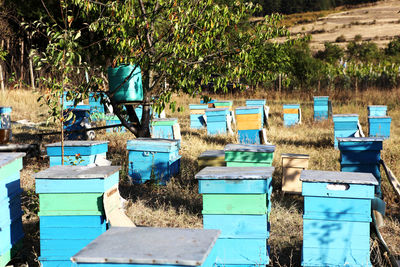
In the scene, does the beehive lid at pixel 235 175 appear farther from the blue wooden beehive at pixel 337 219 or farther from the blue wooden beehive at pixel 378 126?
the blue wooden beehive at pixel 378 126

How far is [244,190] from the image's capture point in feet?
10.1

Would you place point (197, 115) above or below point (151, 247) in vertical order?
above

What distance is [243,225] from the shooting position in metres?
3.07

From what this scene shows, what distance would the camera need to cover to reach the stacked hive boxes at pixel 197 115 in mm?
10797

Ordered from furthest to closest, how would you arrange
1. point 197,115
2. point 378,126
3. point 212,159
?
point 197,115 → point 378,126 → point 212,159

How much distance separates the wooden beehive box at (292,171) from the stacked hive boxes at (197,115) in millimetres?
5695

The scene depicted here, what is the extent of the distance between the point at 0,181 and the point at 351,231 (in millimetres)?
2450

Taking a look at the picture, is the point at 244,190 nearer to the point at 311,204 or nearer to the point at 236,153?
the point at 311,204

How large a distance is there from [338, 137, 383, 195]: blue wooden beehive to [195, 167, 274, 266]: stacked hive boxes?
220 centimetres

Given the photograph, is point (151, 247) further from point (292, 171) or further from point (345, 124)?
point (345, 124)

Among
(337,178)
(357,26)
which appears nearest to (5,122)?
(337,178)

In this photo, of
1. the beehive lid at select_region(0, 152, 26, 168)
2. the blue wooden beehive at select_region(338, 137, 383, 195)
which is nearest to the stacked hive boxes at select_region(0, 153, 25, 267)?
the beehive lid at select_region(0, 152, 26, 168)

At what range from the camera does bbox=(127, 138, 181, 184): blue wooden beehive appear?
17.7 feet

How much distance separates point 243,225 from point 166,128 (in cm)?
492
